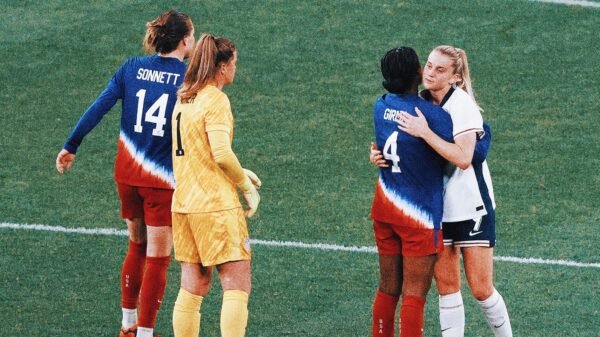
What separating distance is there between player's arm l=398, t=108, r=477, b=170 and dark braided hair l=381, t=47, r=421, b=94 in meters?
0.15

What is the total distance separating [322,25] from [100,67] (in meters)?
2.30

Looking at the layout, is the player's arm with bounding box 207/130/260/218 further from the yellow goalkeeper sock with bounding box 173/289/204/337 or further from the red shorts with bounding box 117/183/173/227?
the red shorts with bounding box 117/183/173/227

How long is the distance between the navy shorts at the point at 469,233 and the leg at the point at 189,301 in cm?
133

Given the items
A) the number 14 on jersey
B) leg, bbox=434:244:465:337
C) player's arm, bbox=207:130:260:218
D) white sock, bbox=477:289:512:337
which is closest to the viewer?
player's arm, bbox=207:130:260:218

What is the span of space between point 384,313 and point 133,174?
165 centimetres

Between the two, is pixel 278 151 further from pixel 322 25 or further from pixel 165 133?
pixel 165 133

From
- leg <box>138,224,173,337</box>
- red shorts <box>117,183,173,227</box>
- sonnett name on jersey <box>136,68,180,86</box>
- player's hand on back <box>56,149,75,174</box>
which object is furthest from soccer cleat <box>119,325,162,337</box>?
sonnett name on jersey <box>136,68,180,86</box>

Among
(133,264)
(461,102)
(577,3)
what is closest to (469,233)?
(461,102)

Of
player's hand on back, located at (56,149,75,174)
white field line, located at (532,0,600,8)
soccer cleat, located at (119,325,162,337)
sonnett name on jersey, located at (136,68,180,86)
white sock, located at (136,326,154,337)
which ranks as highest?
white field line, located at (532,0,600,8)

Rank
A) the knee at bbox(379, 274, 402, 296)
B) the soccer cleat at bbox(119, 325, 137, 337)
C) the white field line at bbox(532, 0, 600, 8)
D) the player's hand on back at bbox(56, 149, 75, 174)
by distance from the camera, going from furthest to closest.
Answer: the white field line at bbox(532, 0, 600, 8), the soccer cleat at bbox(119, 325, 137, 337), the player's hand on back at bbox(56, 149, 75, 174), the knee at bbox(379, 274, 402, 296)

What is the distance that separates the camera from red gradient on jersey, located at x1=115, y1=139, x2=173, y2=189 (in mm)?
7168

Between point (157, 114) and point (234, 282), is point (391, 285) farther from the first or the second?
point (157, 114)

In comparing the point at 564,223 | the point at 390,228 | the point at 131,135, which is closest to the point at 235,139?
the point at 564,223

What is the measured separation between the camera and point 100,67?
1237 cm
